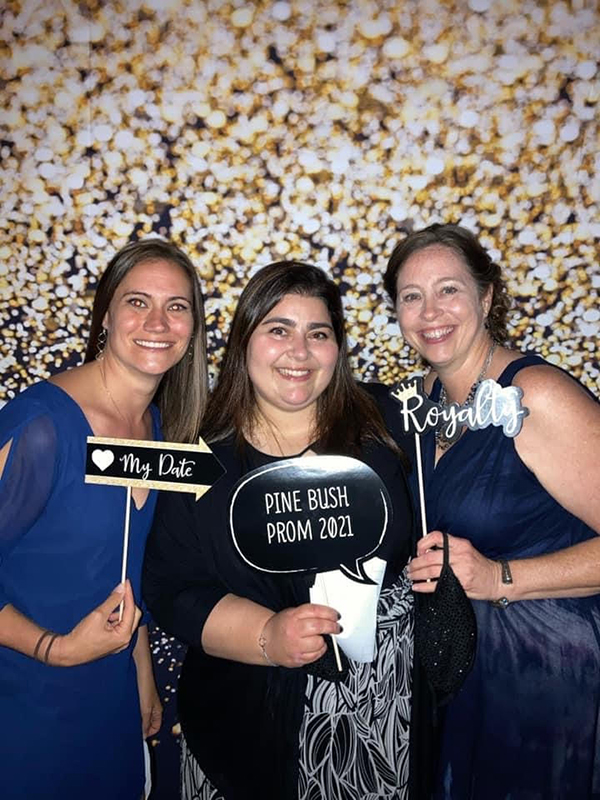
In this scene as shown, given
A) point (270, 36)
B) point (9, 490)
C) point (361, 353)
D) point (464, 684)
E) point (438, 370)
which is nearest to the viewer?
point (9, 490)

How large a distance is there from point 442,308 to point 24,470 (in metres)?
0.83

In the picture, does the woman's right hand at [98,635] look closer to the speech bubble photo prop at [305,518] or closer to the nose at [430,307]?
the speech bubble photo prop at [305,518]

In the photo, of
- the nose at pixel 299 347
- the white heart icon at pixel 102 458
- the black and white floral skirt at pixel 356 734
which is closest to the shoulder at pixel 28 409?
the white heart icon at pixel 102 458

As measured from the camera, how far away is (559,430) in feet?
3.69

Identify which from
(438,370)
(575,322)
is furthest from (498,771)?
(575,322)

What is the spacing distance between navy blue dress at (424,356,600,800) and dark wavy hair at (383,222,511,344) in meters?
0.19

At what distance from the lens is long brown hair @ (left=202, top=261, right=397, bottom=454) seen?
1.29 metres

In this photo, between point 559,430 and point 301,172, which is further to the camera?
point 301,172

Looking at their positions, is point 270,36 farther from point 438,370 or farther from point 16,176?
point 438,370

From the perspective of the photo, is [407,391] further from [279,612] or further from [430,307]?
[279,612]

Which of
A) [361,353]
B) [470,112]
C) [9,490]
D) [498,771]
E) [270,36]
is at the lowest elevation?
[498,771]

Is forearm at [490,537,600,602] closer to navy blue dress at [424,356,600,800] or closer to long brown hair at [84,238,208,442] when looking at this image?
navy blue dress at [424,356,600,800]

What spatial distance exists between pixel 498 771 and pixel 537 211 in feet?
4.40

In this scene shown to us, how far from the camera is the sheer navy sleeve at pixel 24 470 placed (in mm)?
1116
